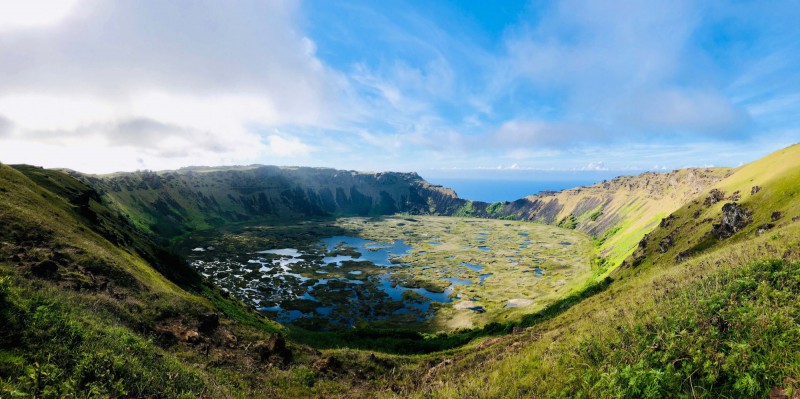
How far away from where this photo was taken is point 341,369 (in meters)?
28.5

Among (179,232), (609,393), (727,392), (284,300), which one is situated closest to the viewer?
(727,392)

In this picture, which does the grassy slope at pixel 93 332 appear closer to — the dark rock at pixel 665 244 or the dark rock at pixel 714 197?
the dark rock at pixel 665 244

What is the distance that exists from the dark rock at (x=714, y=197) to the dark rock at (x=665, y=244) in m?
15.8

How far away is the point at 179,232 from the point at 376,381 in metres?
221

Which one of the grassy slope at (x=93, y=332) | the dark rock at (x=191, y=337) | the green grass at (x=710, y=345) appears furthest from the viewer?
the dark rock at (x=191, y=337)

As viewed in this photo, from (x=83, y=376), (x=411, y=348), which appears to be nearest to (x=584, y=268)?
(x=411, y=348)

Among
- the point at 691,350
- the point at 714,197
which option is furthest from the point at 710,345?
the point at 714,197

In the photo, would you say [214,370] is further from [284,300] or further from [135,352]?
[284,300]

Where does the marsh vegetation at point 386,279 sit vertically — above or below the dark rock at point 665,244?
below

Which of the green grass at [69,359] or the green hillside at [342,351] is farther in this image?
the green grass at [69,359]

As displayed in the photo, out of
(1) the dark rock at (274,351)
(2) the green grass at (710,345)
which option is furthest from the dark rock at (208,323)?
(2) the green grass at (710,345)

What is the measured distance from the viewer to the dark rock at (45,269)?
25156 millimetres

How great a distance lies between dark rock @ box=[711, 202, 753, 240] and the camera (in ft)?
195

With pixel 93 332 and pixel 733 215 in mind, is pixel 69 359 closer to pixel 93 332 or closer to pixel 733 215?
pixel 93 332
